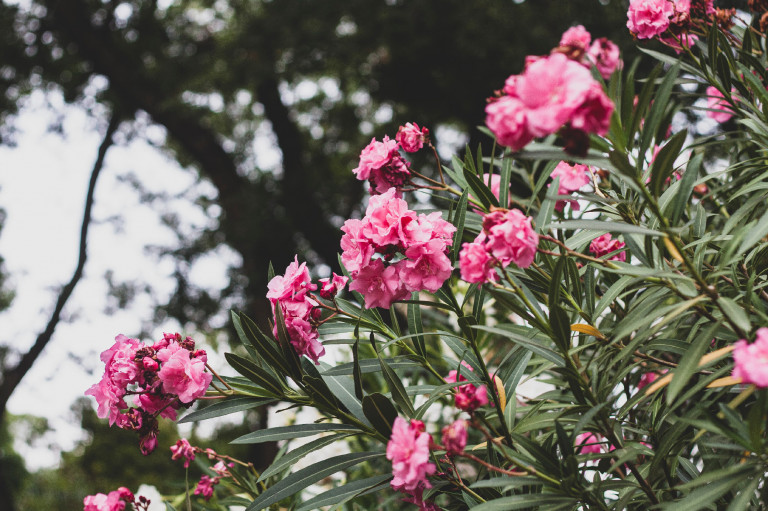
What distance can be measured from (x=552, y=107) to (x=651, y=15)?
2.61 feet

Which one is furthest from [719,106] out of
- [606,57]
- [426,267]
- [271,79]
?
[271,79]

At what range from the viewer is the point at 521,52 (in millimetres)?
4020

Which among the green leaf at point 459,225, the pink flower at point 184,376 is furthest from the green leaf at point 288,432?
the green leaf at point 459,225

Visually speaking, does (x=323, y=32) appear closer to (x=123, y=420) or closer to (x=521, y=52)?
(x=521, y=52)

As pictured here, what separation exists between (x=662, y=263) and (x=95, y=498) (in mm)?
1221

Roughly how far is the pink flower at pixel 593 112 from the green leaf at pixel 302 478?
0.62 meters

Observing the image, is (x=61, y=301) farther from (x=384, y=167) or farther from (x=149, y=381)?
(x=384, y=167)

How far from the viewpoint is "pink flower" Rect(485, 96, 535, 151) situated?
64cm

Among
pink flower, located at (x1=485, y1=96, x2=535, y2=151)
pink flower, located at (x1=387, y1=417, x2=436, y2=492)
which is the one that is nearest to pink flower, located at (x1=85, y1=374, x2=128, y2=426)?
pink flower, located at (x1=387, y1=417, x2=436, y2=492)

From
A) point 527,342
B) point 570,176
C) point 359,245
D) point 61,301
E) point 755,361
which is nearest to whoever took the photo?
point 755,361

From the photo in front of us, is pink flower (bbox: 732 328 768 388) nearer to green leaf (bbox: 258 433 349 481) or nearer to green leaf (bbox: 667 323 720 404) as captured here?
green leaf (bbox: 667 323 720 404)

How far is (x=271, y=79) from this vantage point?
5.66m

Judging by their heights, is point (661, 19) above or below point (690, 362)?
above

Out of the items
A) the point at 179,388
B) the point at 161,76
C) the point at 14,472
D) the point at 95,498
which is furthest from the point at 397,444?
the point at 14,472
